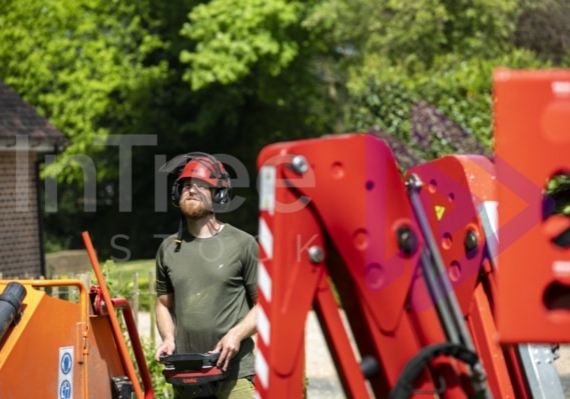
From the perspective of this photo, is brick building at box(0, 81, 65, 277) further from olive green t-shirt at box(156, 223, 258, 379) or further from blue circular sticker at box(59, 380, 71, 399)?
blue circular sticker at box(59, 380, 71, 399)

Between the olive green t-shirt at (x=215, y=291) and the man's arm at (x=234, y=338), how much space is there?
11 cm

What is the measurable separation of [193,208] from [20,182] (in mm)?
16738

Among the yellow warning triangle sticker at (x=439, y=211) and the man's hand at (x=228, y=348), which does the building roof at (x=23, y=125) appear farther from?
the yellow warning triangle sticker at (x=439, y=211)

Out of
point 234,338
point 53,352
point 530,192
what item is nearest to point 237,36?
point 234,338

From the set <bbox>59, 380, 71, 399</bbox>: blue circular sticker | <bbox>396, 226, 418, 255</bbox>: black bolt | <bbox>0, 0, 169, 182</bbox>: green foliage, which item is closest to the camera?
<bbox>396, 226, 418, 255</bbox>: black bolt

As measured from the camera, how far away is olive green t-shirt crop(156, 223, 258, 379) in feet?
20.0

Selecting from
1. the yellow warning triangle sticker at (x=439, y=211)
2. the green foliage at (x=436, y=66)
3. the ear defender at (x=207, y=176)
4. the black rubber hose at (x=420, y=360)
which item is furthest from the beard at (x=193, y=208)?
the green foliage at (x=436, y=66)

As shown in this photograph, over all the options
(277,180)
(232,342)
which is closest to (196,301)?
(232,342)

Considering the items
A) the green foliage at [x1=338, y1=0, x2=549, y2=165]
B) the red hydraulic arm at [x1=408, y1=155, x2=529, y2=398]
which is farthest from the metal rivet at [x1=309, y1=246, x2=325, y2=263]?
the green foliage at [x1=338, y1=0, x2=549, y2=165]

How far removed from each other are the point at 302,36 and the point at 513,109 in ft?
91.0

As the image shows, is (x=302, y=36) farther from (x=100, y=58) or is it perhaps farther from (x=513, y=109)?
(x=513, y=109)

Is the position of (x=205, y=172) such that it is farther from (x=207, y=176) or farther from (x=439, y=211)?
(x=439, y=211)

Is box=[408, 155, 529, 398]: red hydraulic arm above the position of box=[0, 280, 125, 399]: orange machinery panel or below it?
above

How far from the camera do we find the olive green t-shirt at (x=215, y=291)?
20.0ft
